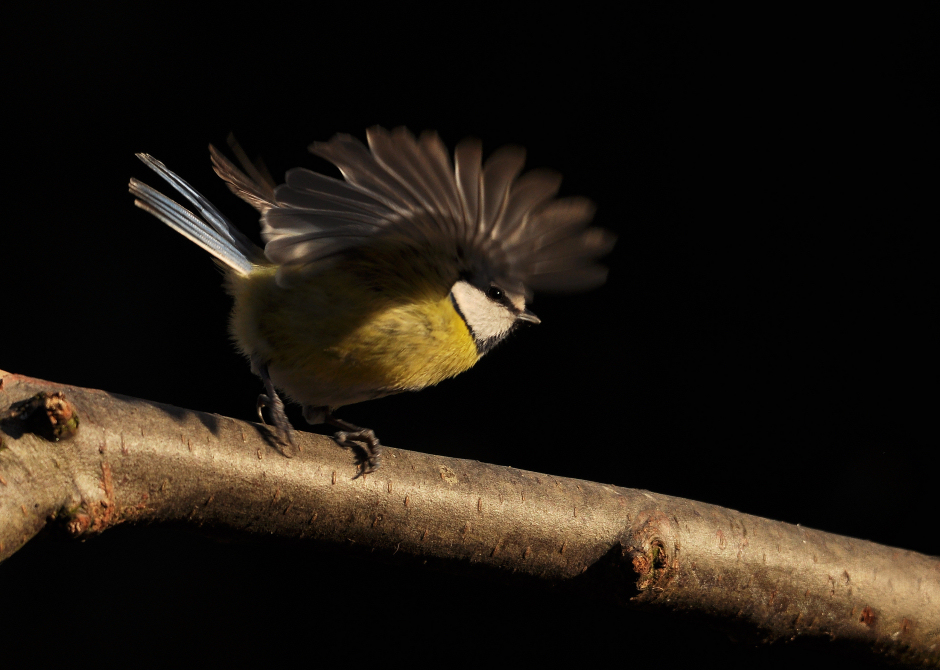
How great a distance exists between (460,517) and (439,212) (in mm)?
438

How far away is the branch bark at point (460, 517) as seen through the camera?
71cm

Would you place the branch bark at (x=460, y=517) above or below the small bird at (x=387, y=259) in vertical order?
below

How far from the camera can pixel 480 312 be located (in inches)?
51.5

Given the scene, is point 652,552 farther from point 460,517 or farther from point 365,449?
point 365,449

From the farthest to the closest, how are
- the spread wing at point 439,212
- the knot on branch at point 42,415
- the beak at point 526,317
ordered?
the beak at point 526,317, the spread wing at point 439,212, the knot on branch at point 42,415

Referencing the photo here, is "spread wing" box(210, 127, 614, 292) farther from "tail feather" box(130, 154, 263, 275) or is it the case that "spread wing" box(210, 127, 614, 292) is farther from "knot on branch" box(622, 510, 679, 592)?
"knot on branch" box(622, 510, 679, 592)

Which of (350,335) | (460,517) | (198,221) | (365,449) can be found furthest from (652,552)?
(198,221)

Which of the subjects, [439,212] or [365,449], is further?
[439,212]

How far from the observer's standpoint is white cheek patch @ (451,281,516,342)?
1.26m

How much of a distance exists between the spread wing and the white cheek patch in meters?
0.05

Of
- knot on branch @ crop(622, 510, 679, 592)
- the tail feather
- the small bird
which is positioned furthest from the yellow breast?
knot on branch @ crop(622, 510, 679, 592)

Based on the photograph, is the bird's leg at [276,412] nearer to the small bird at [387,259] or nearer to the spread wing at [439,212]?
the small bird at [387,259]

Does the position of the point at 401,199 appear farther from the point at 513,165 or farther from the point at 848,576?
the point at 848,576

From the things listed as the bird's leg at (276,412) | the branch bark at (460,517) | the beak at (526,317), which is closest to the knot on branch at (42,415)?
the branch bark at (460,517)
